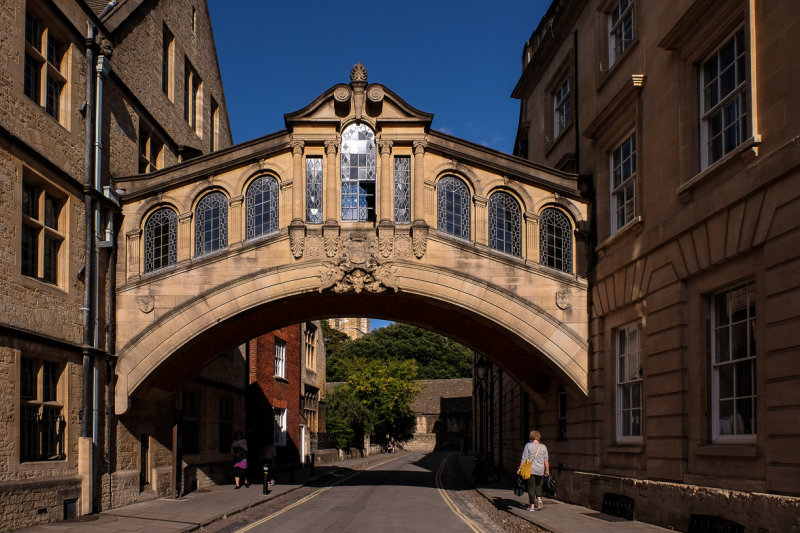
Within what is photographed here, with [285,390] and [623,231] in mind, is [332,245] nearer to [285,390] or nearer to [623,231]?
[623,231]

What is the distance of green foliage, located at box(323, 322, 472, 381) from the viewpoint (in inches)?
3492

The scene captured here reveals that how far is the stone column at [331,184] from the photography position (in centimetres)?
1878

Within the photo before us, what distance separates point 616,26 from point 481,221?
201 inches

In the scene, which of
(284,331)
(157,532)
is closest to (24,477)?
(157,532)

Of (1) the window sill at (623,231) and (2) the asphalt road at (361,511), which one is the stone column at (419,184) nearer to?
(1) the window sill at (623,231)

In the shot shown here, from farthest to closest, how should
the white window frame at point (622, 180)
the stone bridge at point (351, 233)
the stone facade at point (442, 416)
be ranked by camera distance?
the stone facade at point (442, 416) → the stone bridge at point (351, 233) → the white window frame at point (622, 180)

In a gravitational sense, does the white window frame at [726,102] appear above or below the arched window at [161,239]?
above

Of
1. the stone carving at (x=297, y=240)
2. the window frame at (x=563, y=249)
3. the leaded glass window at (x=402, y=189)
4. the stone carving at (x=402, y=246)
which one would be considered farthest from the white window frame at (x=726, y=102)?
the stone carving at (x=297, y=240)

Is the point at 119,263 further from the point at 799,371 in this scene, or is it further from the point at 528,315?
the point at 799,371

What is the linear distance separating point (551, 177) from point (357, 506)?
339 inches

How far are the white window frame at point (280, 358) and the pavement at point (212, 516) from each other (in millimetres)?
12875

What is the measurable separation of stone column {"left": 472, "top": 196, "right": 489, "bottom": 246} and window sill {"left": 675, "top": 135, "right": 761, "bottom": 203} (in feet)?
20.2

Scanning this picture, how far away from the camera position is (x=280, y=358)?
3538cm

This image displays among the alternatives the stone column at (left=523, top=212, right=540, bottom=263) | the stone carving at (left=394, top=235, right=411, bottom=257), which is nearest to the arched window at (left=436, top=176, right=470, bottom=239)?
the stone carving at (left=394, top=235, right=411, bottom=257)
